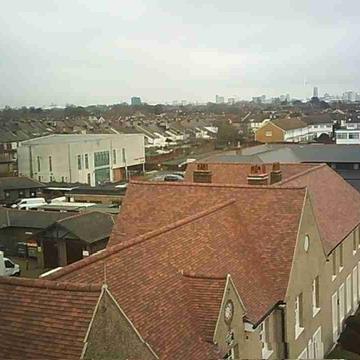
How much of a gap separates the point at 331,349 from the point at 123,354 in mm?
11998

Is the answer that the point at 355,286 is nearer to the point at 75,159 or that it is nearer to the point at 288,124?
the point at 75,159

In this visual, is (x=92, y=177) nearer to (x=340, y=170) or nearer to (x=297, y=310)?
(x=340, y=170)

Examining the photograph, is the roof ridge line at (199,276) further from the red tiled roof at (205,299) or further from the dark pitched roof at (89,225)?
the dark pitched roof at (89,225)

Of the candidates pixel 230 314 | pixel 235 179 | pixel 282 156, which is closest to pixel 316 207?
pixel 235 179

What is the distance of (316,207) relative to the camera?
20.2 metres

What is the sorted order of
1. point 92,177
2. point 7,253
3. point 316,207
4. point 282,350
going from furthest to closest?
point 92,177 → point 7,253 → point 316,207 → point 282,350

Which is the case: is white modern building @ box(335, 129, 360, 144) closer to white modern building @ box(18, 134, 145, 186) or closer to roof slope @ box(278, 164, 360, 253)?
white modern building @ box(18, 134, 145, 186)

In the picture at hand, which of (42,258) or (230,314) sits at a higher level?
(230,314)

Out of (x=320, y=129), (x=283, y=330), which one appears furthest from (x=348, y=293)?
(x=320, y=129)

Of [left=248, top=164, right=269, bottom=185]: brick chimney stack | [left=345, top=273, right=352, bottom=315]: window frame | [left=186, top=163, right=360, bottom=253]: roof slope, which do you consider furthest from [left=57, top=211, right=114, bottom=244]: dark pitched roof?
[left=345, top=273, right=352, bottom=315]: window frame

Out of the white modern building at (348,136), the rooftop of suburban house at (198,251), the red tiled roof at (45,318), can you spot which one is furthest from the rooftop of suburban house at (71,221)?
the white modern building at (348,136)

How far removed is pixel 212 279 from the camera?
11.4 meters

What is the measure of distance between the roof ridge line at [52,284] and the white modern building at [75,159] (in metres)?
48.1

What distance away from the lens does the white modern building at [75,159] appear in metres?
56.8
